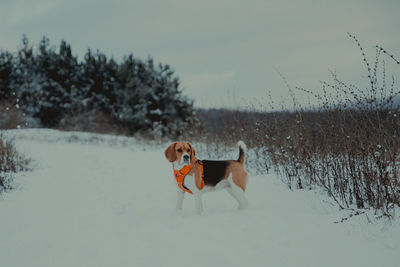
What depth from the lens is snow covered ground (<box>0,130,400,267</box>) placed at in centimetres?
264

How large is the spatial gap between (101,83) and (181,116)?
8.38 meters

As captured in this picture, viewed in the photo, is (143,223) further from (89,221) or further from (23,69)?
(23,69)

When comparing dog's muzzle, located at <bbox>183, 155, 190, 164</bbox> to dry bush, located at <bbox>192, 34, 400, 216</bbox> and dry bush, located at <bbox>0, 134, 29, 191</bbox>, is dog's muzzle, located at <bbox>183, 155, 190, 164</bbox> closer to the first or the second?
dry bush, located at <bbox>192, 34, 400, 216</bbox>

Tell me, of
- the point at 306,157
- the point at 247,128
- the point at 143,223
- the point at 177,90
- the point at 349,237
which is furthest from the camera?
the point at 177,90

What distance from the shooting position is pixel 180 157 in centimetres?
378

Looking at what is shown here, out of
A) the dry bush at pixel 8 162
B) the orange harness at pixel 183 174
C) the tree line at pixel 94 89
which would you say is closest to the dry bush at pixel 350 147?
the orange harness at pixel 183 174

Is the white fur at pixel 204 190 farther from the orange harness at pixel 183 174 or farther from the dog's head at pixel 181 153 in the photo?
the dog's head at pixel 181 153

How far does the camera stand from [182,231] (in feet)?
11.0

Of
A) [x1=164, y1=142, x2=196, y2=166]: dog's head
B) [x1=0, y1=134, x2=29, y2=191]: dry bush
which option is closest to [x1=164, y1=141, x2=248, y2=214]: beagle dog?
[x1=164, y1=142, x2=196, y2=166]: dog's head

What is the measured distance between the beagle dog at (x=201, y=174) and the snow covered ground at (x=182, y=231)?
34 centimetres

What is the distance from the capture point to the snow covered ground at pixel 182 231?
2.64m

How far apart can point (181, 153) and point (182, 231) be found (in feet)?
3.33

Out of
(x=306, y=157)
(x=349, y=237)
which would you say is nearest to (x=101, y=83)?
(x=306, y=157)

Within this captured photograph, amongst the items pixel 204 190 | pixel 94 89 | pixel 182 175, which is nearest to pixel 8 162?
pixel 182 175
